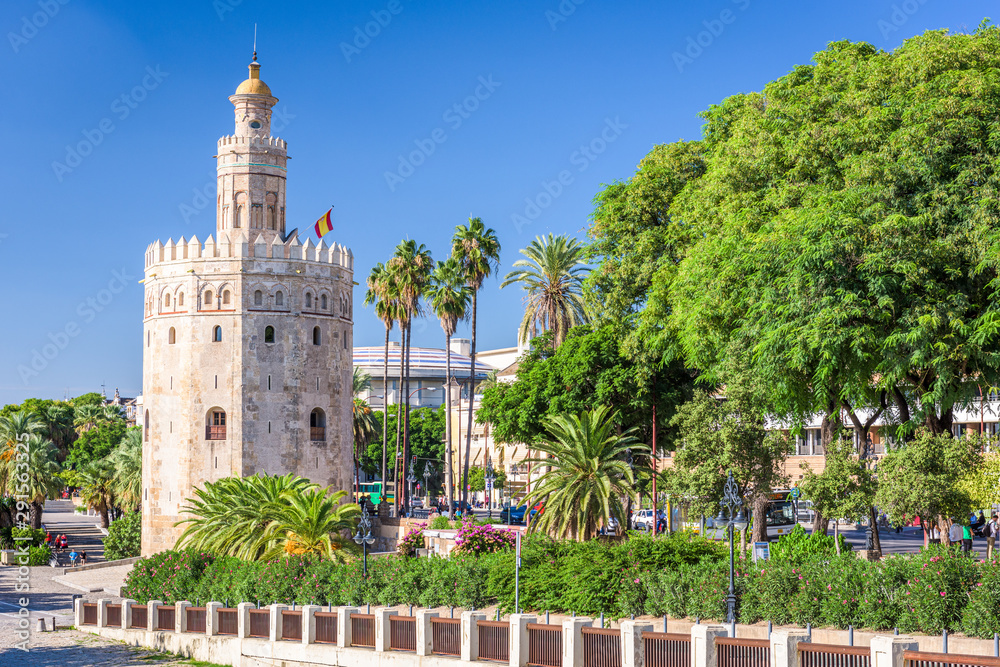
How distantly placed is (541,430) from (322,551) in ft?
60.2

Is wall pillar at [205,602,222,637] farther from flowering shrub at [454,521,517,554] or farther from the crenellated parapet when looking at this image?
the crenellated parapet

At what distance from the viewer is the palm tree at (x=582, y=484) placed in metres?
33.4

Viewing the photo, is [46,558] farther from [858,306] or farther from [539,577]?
[858,306]

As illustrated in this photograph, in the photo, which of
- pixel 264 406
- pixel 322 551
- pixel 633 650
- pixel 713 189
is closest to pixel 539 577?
pixel 633 650

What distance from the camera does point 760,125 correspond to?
114 ft

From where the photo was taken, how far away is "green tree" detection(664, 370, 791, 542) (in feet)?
112

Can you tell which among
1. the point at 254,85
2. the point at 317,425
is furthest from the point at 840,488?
the point at 254,85

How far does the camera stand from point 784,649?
18.4m

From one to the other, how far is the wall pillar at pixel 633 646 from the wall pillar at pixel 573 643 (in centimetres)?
98

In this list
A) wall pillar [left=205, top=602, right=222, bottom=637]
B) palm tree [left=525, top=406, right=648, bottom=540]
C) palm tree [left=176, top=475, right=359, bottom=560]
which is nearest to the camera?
wall pillar [left=205, top=602, right=222, bottom=637]

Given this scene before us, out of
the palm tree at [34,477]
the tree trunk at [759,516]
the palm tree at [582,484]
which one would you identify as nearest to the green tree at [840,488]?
the palm tree at [582,484]

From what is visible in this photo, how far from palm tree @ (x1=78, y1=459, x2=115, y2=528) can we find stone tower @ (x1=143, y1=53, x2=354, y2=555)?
13091 mm

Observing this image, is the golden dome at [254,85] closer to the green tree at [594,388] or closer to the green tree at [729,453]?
the green tree at [594,388]

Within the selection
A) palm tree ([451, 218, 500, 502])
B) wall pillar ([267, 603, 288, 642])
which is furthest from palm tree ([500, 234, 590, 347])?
wall pillar ([267, 603, 288, 642])
